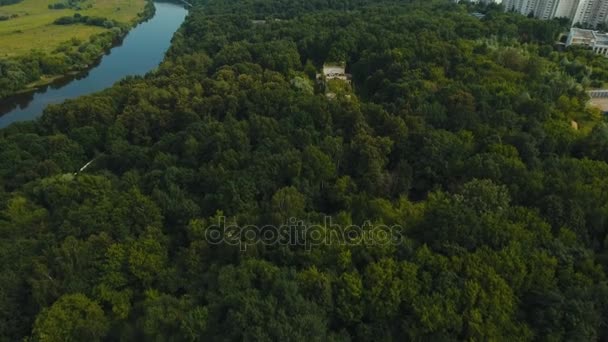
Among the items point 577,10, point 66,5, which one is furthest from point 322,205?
point 66,5

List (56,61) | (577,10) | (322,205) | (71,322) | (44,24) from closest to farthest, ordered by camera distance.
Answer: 1. (71,322)
2. (322,205)
3. (56,61)
4. (577,10)
5. (44,24)

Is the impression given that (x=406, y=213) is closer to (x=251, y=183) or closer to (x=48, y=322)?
(x=251, y=183)

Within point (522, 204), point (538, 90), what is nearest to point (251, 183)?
point (522, 204)

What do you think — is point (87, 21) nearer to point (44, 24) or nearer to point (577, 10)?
point (44, 24)

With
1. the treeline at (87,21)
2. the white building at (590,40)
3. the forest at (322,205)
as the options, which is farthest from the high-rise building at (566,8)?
the treeline at (87,21)
